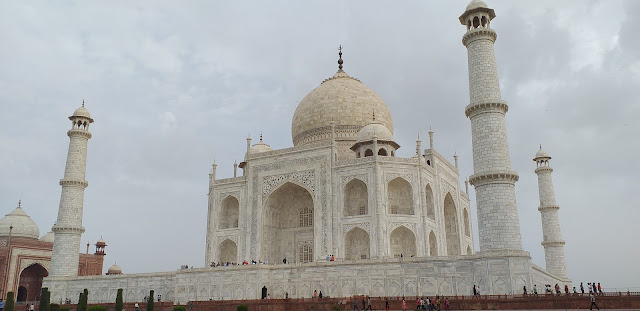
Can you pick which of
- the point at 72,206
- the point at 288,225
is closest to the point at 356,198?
the point at 288,225

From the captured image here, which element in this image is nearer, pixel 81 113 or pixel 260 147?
pixel 81 113

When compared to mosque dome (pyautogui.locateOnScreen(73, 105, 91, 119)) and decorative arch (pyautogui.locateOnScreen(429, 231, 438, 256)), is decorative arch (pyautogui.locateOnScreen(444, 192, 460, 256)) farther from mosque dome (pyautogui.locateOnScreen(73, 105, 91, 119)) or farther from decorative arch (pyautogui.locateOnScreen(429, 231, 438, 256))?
mosque dome (pyautogui.locateOnScreen(73, 105, 91, 119))

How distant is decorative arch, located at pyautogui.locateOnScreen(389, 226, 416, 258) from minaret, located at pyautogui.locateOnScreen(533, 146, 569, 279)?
773 centimetres

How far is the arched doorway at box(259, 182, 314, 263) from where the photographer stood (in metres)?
25.5

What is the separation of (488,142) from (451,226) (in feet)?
37.4

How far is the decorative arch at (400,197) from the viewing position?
24094 mm

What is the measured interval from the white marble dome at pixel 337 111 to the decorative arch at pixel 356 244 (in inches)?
250

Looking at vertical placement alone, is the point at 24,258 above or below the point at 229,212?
below

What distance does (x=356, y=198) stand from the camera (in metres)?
24.6

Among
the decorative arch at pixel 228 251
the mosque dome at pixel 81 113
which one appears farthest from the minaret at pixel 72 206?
the decorative arch at pixel 228 251

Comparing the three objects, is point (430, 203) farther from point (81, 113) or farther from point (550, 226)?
point (81, 113)

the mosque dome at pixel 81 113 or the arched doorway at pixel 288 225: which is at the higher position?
the mosque dome at pixel 81 113

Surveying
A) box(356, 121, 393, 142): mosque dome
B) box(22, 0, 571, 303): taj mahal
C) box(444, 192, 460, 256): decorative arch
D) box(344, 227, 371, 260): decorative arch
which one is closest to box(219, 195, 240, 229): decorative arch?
box(22, 0, 571, 303): taj mahal

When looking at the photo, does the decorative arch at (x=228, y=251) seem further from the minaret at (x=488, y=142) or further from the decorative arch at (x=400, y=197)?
the minaret at (x=488, y=142)
